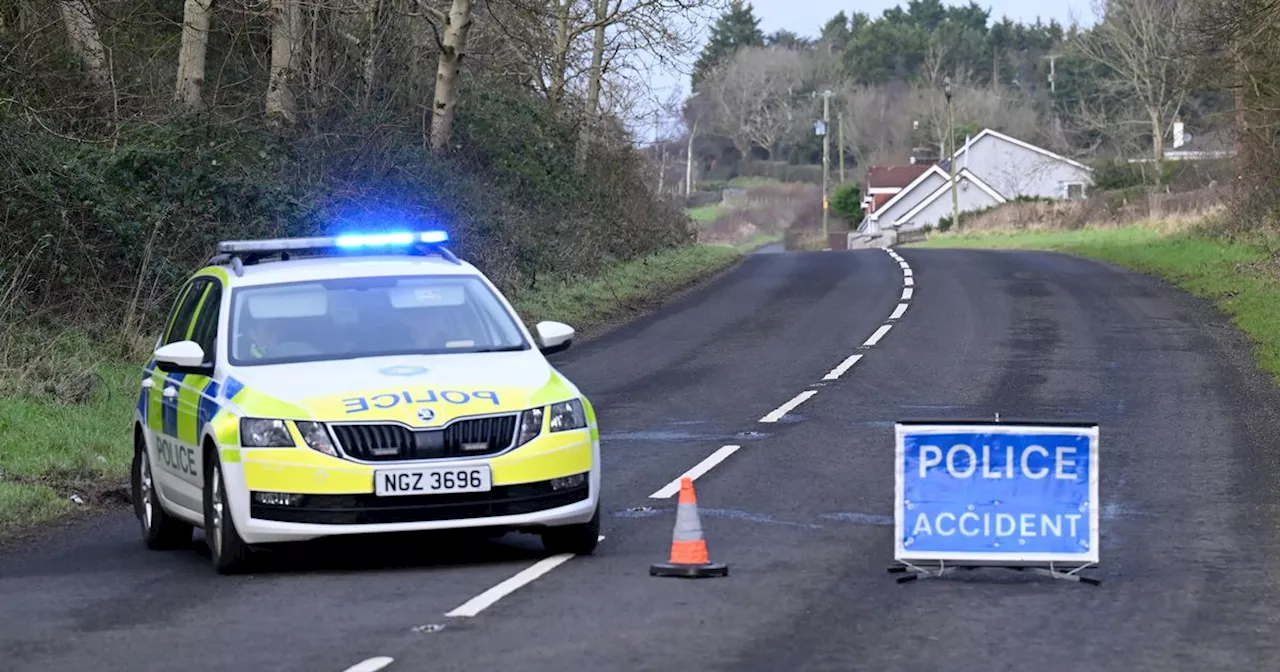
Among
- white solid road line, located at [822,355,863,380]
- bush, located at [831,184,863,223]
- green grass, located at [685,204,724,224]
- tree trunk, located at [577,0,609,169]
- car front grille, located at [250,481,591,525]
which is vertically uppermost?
tree trunk, located at [577,0,609,169]

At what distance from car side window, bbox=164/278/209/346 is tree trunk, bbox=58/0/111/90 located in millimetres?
11766

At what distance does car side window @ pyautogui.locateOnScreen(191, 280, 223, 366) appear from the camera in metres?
10.5

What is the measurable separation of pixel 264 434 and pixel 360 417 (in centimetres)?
49

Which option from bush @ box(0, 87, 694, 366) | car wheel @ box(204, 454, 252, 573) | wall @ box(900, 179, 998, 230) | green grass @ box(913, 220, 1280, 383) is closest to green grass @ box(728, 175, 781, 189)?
wall @ box(900, 179, 998, 230)

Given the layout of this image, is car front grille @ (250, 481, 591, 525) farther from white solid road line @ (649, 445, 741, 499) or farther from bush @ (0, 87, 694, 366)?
bush @ (0, 87, 694, 366)

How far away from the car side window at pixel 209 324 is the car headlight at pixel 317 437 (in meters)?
1.23

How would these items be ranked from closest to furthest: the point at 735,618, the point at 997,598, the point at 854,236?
the point at 735,618 < the point at 997,598 < the point at 854,236

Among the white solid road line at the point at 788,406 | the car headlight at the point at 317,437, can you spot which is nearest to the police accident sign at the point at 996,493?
the car headlight at the point at 317,437

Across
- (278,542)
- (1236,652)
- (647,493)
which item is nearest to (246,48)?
(647,493)

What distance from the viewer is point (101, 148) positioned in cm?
2116

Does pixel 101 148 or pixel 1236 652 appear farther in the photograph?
pixel 101 148

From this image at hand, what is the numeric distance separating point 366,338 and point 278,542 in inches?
59.5

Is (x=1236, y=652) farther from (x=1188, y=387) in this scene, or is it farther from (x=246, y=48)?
(x=246, y=48)

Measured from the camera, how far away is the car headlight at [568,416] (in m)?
9.65
